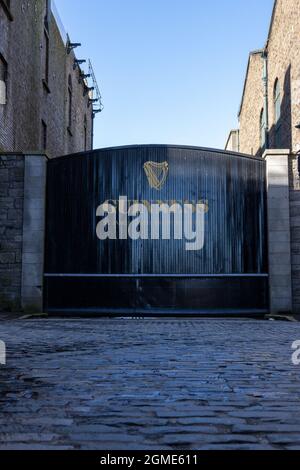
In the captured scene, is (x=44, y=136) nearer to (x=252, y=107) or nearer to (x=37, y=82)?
(x=37, y=82)

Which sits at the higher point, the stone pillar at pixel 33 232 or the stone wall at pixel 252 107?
the stone wall at pixel 252 107

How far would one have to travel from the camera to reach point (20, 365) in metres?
4.96

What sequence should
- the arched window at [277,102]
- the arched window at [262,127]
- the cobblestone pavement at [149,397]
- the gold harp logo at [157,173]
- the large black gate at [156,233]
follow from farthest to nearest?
the arched window at [262,127] < the arched window at [277,102] < the gold harp logo at [157,173] < the large black gate at [156,233] < the cobblestone pavement at [149,397]

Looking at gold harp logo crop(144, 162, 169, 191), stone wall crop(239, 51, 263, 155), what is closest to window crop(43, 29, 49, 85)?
gold harp logo crop(144, 162, 169, 191)

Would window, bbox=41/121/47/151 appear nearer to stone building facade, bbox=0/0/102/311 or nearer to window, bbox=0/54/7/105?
stone building facade, bbox=0/0/102/311

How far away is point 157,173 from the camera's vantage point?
13.7 m

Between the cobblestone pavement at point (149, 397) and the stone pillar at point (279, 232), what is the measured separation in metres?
6.36

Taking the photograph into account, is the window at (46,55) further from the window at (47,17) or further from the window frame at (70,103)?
the window frame at (70,103)

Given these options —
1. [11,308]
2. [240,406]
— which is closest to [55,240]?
[11,308]

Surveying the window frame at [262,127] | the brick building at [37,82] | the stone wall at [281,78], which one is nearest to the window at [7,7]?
the brick building at [37,82]

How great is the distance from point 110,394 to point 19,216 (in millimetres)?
10086

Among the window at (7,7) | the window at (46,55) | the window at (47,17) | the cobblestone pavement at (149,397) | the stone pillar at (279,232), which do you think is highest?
the window at (47,17)

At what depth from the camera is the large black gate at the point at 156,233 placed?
43.7 ft
